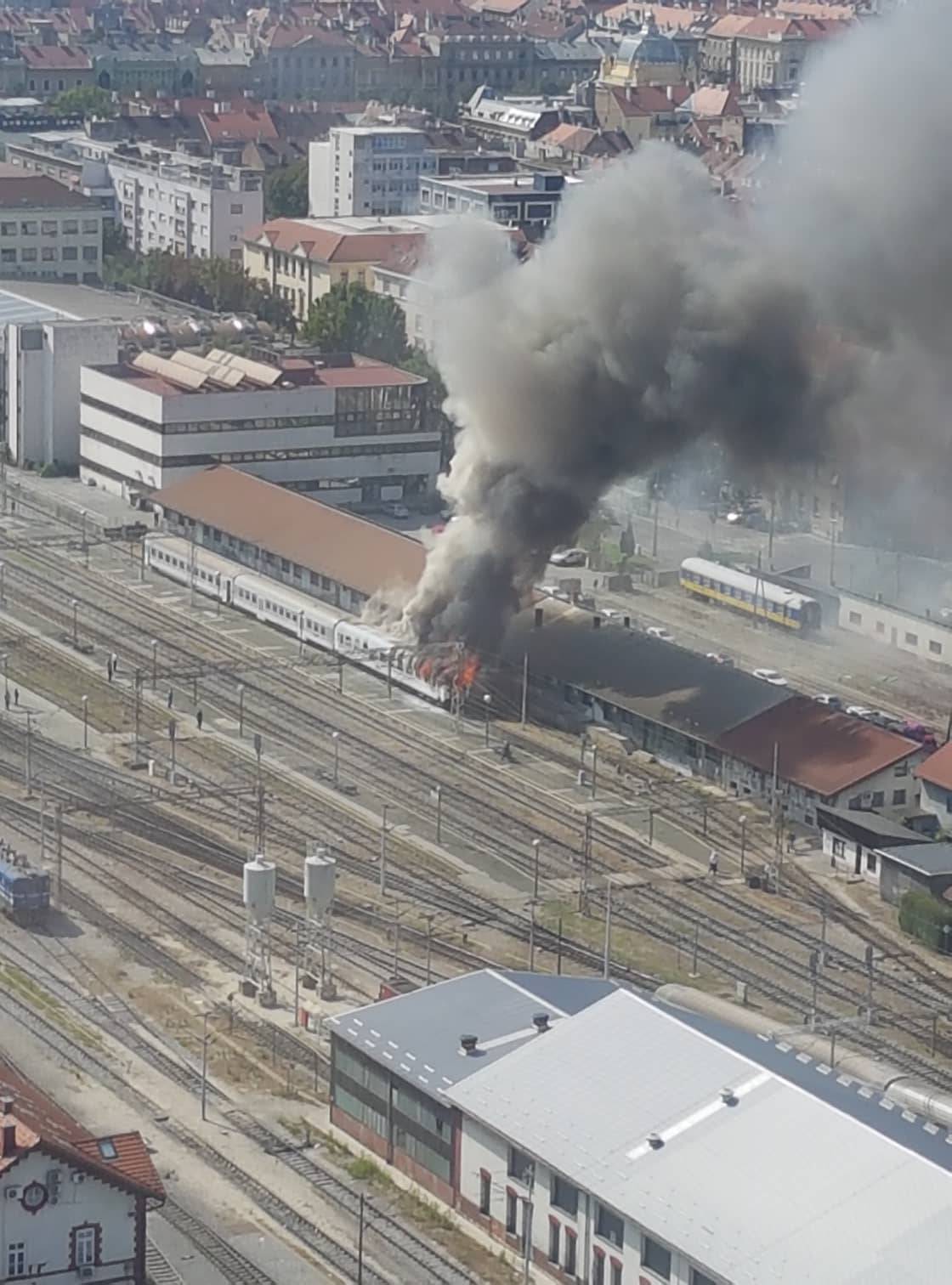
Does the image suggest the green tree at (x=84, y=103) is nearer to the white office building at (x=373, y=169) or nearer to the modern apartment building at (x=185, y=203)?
the modern apartment building at (x=185, y=203)

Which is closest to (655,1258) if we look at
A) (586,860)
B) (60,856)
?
(586,860)

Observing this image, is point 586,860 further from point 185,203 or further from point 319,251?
point 185,203

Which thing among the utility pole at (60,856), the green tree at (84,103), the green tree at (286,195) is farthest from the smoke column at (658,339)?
the green tree at (84,103)

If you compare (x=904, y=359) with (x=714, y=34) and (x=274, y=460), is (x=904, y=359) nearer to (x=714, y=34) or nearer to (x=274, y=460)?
(x=274, y=460)

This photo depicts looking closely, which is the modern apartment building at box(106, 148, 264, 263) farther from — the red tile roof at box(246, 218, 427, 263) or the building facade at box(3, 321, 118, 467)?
the building facade at box(3, 321, 118, 467)

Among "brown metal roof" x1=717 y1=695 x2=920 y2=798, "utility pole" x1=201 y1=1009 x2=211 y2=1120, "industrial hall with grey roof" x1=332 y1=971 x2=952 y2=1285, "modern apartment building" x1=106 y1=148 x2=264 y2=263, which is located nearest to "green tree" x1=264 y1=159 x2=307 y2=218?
"modern apartment building" x1=106 y1=148 x2=264 y2=263

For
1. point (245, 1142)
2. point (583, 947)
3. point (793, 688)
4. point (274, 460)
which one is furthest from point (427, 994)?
point (274, 460)
